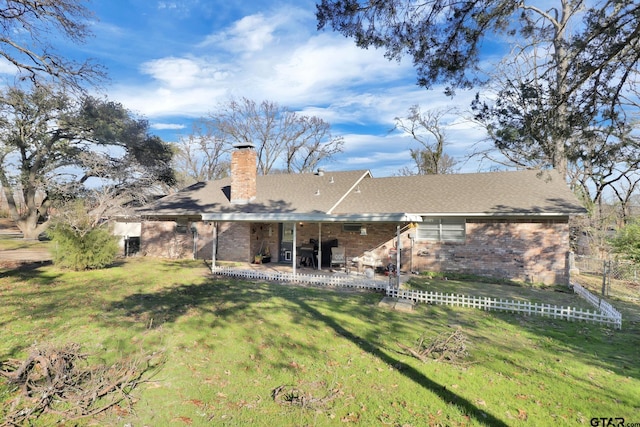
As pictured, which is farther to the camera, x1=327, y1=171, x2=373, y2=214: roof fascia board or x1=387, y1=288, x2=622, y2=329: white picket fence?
x1=327, y1=171, x2=373, y2=214: roof fascia board

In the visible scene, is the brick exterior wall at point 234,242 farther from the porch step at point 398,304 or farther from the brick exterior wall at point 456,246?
the porch step at point 398,304

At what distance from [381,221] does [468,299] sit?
3.40 meters

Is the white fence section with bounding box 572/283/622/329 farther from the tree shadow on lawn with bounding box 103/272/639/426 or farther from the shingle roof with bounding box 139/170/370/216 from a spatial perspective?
the shingle roof with bounding box 139/170/370/216

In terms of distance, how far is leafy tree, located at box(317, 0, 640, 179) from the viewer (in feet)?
20.5

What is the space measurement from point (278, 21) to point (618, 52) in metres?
8.95

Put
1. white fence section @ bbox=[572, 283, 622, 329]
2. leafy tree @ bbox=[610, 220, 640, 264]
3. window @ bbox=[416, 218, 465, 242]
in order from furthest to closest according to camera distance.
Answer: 1. window @ bbox=[416, 218, 465, 242]
2. leafy tree @ bbox=[610, 220, 640, 264]
3. white fence section @ bbox=[572, 283, 622, 329]

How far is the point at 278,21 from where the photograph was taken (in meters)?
10.4

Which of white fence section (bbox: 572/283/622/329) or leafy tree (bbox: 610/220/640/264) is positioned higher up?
leafy tree (bbox: 610/220/640/264)

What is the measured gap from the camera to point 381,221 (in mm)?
10344

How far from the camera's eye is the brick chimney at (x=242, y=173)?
15828 millimetres

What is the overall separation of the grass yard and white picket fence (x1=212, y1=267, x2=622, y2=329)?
347 mm

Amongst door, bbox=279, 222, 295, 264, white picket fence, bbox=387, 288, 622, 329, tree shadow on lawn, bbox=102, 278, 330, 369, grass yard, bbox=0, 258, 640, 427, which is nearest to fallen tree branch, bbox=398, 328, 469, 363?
grass yard, bbox=0, 258, 640, 427

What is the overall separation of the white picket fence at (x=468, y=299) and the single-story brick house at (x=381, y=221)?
128 centimetres

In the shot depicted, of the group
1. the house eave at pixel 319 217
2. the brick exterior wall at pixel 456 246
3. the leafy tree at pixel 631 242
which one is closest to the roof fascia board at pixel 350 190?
the brick exterior wall at pixel 456 246
